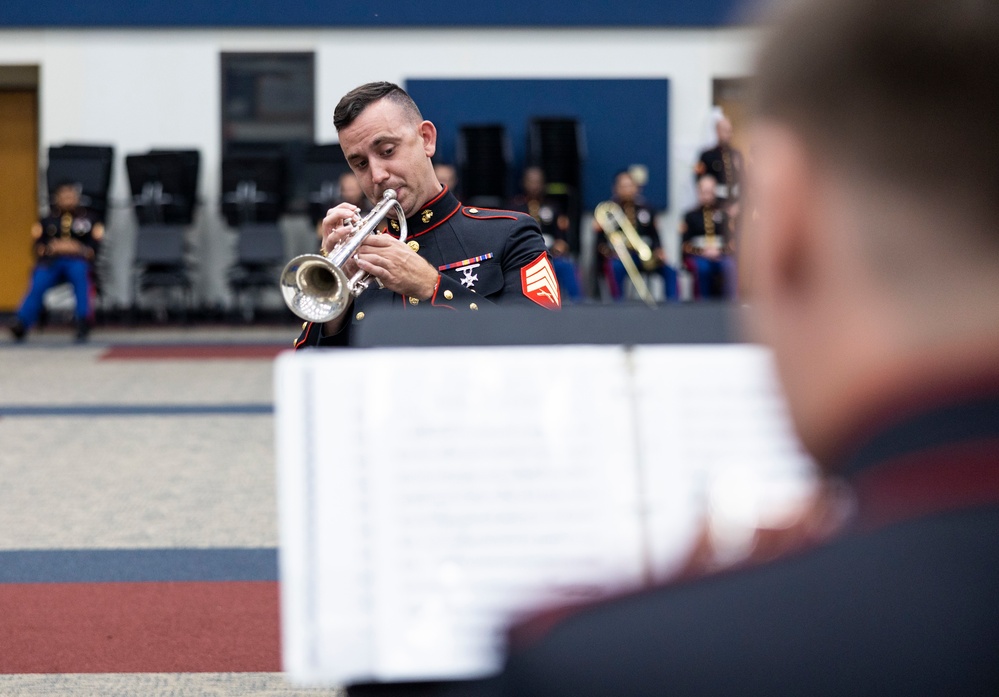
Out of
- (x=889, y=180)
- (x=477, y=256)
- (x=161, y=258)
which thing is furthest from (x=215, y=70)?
(x=889, y=180)

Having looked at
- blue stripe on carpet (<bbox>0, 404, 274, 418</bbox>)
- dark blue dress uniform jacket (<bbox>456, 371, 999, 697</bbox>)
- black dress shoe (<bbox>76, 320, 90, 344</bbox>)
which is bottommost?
blue stripe on carpet (<bbox>0, 404, 274, 418</bbox>)

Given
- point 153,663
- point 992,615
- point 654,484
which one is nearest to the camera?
→ point 992,615

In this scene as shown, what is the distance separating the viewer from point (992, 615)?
60 cm

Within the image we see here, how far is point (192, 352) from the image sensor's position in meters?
11.9

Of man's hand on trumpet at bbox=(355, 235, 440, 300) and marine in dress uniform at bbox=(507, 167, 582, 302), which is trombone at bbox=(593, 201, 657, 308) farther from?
man's hand on trumpet at bbox=(355, 235, 440, 300)

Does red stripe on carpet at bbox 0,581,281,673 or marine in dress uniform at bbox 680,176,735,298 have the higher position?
marine in dress uniform at bbox 680,176,735,298

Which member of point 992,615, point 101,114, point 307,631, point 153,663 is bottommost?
point 153,663

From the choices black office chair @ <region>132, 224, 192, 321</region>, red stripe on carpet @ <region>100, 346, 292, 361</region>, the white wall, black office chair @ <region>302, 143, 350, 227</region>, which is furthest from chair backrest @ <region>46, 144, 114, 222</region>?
red stripe on carpet @ <region>100, 346, 292, 361</region>

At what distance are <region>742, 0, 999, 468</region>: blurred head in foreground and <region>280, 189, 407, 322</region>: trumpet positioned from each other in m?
1.92

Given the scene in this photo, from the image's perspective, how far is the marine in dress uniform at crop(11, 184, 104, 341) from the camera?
42.0 ft

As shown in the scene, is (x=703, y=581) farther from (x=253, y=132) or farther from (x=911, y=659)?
(x=253, y=132)

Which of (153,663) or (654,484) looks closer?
(654,484)

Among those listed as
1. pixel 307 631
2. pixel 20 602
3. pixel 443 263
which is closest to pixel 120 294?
pixel 20 602

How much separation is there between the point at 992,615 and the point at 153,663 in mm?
3422
